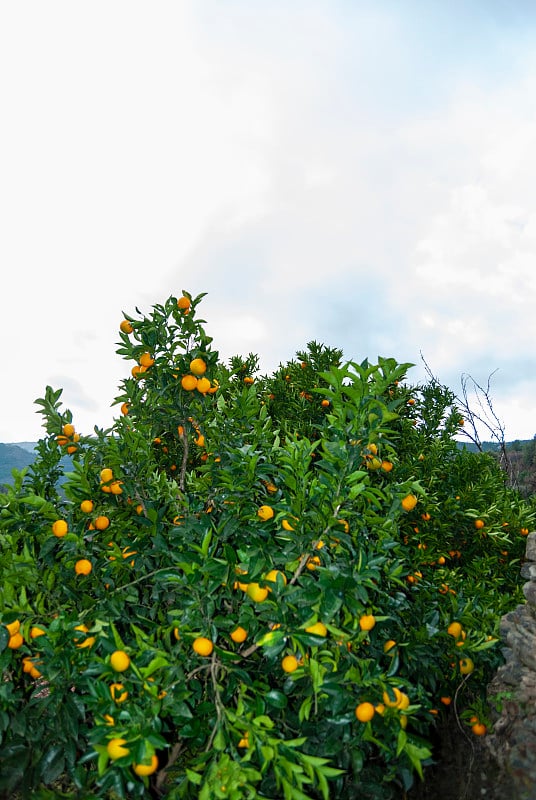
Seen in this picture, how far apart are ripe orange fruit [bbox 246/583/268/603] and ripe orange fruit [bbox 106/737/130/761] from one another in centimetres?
78

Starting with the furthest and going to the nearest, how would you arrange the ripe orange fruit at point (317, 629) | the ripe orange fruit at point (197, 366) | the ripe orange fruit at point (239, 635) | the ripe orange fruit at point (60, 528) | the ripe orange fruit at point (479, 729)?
the ripe orange fruit at point (197, 366) → the ripe orange fruit at point (479, 729) → the ripe orange fruit at point (60, 528) → the ripe orange fruit at point (239, 635) → the ripe orange fruit at point (317, 629)

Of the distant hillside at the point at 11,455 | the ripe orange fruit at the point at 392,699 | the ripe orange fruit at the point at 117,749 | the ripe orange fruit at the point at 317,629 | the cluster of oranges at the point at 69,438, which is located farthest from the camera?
the distant hillside at the point at 11,455

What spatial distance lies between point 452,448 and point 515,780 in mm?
3637

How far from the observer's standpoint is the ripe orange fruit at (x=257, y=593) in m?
2.31

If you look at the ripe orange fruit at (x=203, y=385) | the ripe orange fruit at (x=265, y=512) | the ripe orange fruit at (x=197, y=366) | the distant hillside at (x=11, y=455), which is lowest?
the ripe orange fruit at (x=265, y=512)

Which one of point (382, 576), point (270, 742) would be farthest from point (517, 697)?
point (270, 742)

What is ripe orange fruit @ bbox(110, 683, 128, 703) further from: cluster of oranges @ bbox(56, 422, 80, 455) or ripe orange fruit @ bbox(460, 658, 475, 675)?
ripe orange fruit @ bbox(460, 658, 475, 675)

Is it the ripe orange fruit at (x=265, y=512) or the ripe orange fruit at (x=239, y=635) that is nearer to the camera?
the ripe orange fruit at (x=239, y=635)

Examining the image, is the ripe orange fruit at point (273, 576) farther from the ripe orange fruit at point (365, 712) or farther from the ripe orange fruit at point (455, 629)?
the ripe orange fruit at point (455, 629)

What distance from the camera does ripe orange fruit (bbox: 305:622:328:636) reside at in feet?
7.20

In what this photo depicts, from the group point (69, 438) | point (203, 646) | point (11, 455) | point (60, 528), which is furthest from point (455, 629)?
point (11, 455)

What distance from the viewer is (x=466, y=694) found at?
11.9 feet

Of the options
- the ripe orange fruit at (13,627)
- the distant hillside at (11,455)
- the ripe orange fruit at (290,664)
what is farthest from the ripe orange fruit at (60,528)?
the distant hillside at (11,455)

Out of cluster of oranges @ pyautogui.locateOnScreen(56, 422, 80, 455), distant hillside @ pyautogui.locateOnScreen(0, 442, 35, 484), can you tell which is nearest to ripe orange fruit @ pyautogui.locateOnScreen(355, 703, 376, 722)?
cluster of oranges @ pyautogui.locateOnScreen(56, 422, 80, 455)
